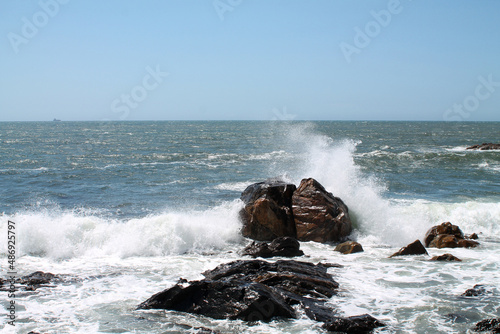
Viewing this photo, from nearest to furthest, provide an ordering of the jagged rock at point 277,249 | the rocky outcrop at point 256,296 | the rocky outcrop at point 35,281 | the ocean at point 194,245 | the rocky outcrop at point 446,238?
the rocky outcrop at point 256,296, the ocean at point 194,245, the rocky outcrop at point 35,281, the jagged rock at point 277,249, the rocky outcrop at point 446,238

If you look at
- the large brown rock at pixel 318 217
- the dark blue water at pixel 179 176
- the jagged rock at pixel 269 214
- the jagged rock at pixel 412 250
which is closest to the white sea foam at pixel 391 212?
the large brown rock at pixel 318 217

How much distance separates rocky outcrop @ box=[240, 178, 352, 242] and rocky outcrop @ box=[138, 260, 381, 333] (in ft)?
11.1

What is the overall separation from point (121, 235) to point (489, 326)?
9.15 meters

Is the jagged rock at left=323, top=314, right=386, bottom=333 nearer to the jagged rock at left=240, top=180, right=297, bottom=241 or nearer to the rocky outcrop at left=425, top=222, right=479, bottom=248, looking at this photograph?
the jagged rock at left=240, top=180, right=297, bottom=241

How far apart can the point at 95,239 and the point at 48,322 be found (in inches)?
195

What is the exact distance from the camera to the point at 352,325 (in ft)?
21.6

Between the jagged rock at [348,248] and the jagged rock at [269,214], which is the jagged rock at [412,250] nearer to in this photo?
the jagged rock at [348,248]

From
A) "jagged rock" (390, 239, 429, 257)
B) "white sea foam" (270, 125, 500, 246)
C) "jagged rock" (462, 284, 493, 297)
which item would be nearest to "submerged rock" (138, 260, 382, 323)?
"jagged rock" (462, 284, 493, 297)

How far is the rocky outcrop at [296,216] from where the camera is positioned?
1214 centimetres

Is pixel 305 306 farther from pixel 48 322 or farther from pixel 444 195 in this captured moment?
pixel 444 195

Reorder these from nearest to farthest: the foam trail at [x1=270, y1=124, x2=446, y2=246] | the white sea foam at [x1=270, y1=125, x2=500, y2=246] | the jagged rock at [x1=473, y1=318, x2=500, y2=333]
→ the jagged rock at [x1=473, y1=318, x2=500, y2=333] → the foam trail at [x1=270, y1=124, x2=446, y2=246] → the white sea foam at [x1=270, y1=125, x2=500, y2=246]

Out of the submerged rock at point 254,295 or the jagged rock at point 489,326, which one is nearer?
the jagged rock at point 489,326

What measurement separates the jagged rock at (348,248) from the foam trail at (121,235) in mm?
2970

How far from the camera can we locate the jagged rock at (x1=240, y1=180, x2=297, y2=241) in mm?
12273
